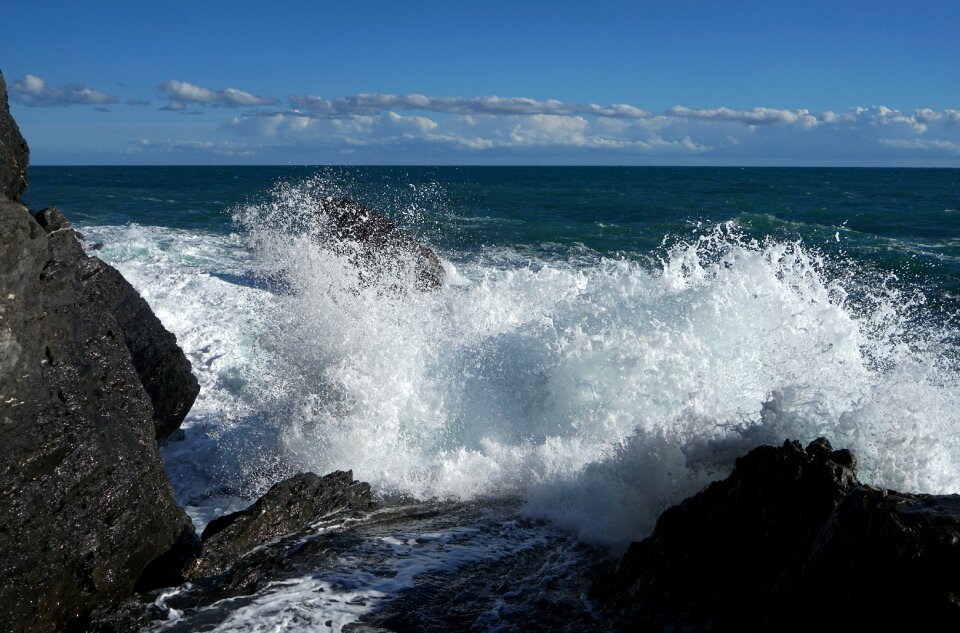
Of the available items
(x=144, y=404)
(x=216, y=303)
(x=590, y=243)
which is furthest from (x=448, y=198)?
(x=144, y=404)

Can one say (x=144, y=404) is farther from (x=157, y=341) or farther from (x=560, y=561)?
(x=560, y=561)

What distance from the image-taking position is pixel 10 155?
5.81 metres

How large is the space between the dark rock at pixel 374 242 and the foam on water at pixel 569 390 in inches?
109

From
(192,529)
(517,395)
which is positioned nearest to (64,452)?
(192,529)

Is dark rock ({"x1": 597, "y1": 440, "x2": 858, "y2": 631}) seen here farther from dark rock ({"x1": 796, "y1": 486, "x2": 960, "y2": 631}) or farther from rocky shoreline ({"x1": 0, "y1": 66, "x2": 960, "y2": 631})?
dark rock ({"x1": 796, "y1": 486, "x2": 960, "y2": 631})

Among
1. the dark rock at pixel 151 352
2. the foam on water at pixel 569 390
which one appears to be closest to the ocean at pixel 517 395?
the foam on water at pixel 569 390

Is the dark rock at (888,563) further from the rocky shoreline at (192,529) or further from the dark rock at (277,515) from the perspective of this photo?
the dark rock at (277,515)

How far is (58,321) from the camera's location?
196 inches

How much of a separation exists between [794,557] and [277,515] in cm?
368

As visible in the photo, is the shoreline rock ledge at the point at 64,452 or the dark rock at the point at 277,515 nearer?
A: the shoreline rock ledge at the point at 64,452

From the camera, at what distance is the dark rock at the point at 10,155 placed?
5.75 metres

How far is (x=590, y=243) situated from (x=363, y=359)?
16679 millimetres

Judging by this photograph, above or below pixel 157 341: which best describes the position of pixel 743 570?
below

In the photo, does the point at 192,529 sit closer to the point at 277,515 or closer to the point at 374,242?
the point at 277,515
